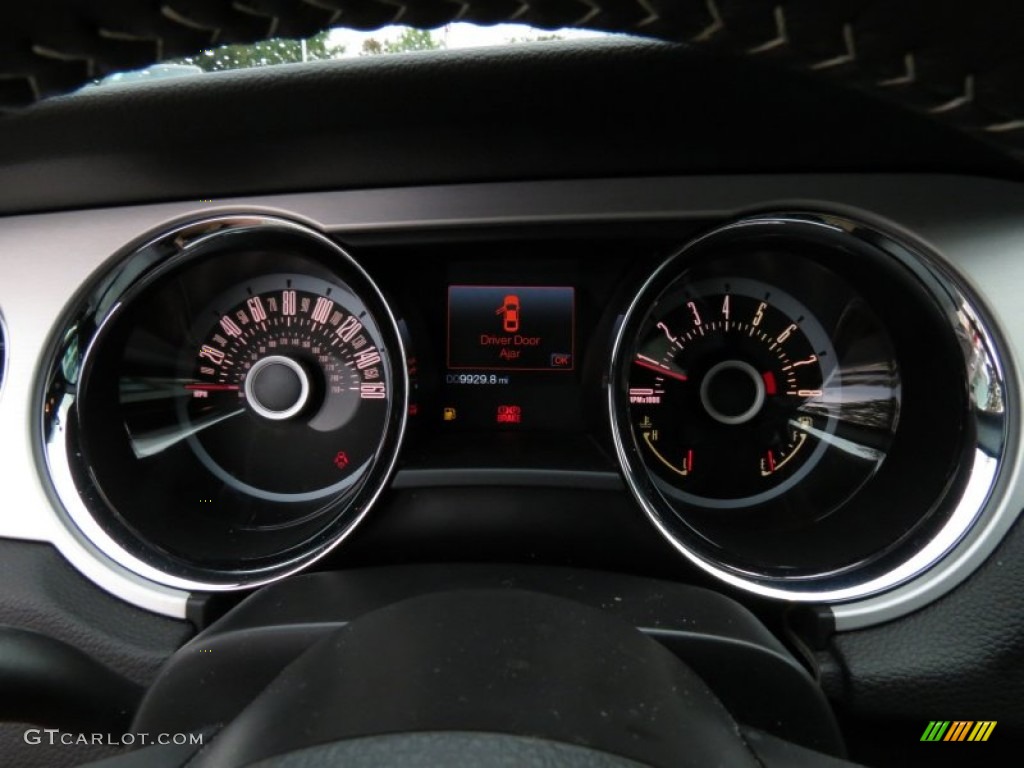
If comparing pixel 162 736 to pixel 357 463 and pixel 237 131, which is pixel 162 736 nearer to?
pixel 357 463

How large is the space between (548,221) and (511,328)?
0.38m

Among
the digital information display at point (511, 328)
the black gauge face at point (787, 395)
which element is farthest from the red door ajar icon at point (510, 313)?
the black gauge face at point (787, 395)

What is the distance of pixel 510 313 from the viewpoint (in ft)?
6.35

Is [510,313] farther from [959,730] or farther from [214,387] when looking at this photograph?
[959,730]

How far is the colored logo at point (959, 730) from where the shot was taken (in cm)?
145

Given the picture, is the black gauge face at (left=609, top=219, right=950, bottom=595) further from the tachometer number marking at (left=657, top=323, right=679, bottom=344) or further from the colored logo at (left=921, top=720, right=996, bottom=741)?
the colored logo at (left=921, top=720, right=996, bottom=741)

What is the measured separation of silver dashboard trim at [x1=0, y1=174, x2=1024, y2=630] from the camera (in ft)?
5.02

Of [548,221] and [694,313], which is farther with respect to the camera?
[694,313]

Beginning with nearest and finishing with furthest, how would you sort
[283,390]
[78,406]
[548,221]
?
[548,221], [78,406], [283,390]

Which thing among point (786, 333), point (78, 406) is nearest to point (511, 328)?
point (786, 333)

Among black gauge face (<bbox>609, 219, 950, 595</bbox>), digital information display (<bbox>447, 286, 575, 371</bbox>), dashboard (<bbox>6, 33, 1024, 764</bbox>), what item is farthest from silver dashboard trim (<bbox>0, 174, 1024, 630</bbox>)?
digital information display (<bbox>447, 286, 575, 371</bbox>)

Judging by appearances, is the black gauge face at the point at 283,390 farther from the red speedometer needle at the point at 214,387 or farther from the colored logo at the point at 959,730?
the colored logo at the point at 959,730

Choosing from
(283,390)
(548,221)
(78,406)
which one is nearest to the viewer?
(548,221)

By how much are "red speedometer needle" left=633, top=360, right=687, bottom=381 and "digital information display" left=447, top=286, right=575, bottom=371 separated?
0.15 metres
